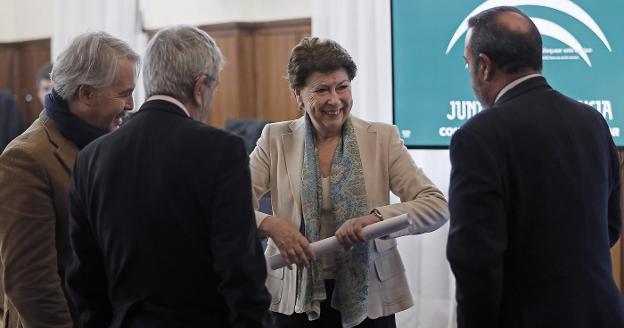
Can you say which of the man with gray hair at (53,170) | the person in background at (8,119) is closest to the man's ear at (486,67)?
the man with gray hair at (53,170)

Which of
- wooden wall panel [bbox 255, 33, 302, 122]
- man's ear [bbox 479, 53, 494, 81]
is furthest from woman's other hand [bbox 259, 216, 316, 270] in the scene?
wooden wall panel [bbox 255, 33, 302, 122]

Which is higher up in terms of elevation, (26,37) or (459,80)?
(26,37)

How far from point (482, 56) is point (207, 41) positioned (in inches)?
24.5

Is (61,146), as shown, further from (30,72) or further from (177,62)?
(30,72)

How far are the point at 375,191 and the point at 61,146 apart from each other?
0.89 meters

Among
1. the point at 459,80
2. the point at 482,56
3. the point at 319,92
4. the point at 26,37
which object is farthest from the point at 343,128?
the point at 26,37

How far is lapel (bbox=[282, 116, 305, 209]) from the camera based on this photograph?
231 cm

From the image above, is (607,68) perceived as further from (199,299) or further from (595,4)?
(199,299)

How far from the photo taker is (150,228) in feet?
5.28

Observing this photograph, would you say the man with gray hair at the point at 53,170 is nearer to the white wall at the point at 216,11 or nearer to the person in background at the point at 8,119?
the white wall at the point at 216,11

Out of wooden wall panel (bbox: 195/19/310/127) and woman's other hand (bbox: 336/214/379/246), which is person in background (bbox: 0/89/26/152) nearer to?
wooden wall panel (bbox: 195/19/310/127)

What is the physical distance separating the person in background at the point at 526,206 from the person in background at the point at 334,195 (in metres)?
0.46

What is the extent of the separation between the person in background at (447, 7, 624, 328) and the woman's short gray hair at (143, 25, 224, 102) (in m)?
0.58

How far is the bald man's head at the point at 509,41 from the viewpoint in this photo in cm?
178
